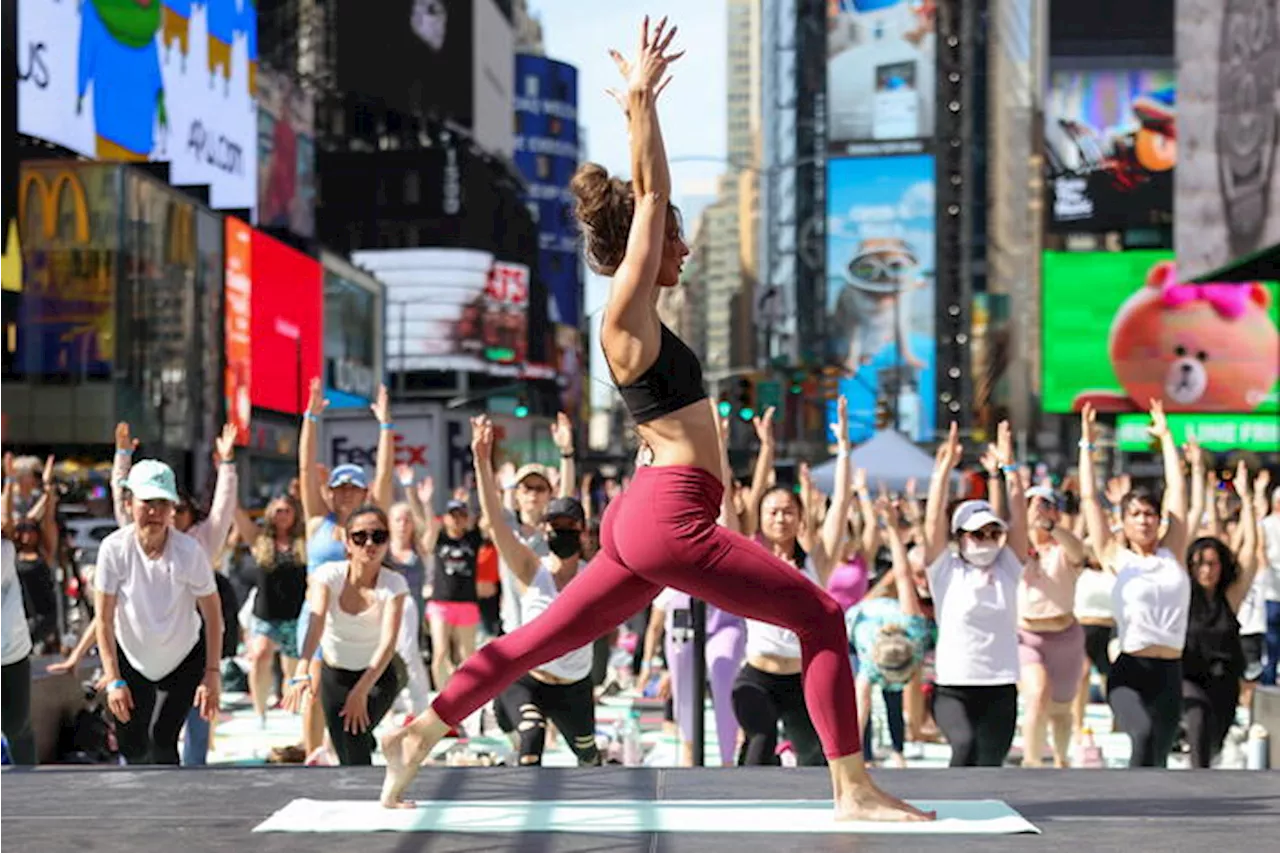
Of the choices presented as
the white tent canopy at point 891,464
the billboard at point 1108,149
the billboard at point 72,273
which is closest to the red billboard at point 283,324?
the billboard at point 72,273

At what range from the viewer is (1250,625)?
15359 mm

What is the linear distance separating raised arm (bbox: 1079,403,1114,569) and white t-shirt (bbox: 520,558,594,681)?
2.48m

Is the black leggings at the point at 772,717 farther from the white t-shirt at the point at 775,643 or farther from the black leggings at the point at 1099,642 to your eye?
the black leggings at the point at 1099,642

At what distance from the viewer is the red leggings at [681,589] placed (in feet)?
18.7

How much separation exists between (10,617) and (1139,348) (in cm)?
6810

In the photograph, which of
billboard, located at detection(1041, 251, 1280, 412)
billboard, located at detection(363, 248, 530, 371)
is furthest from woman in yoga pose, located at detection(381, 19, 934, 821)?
billboard, located at detection(363, 248, 530, 371)

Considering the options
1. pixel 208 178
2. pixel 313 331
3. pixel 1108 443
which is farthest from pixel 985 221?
pixel 208 178

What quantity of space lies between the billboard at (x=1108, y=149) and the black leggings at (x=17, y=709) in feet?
239

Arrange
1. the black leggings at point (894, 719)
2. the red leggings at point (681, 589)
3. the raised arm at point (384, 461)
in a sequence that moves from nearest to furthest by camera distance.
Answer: the red leggings at point (681, 589) → the raised arm at point (384, 461) → the black leggings at point (894, 719)

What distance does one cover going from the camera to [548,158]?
13400 centimetres

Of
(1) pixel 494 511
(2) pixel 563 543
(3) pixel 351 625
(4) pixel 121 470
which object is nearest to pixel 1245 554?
(2) pixel 563 543

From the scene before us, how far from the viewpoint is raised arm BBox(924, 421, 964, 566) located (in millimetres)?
8945

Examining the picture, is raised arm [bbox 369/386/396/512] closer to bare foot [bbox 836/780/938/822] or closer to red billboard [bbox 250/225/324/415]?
bare foot [bbox 836/780/938/822]

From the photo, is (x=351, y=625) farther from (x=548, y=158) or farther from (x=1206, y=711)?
(x=548, y=158)
